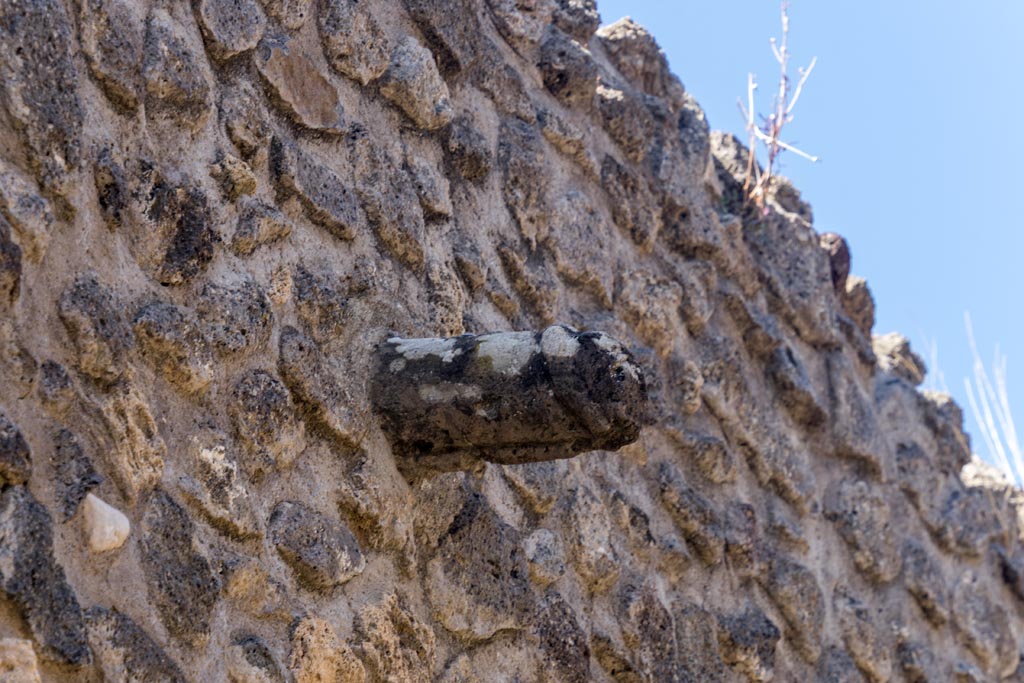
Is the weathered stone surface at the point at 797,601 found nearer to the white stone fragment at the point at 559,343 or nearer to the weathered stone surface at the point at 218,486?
the white stone fragment at the point at 559,343

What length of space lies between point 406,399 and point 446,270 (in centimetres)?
43

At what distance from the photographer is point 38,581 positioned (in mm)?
1753

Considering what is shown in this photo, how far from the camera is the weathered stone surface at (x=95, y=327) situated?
1939mm

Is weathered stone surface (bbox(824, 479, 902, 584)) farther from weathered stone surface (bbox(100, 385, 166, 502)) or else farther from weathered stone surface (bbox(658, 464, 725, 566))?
weathered stone surface (bbox(100, 385, 166, 502))

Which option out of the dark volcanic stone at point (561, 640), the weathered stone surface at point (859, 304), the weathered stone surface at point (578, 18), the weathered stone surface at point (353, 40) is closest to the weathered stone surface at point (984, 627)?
the weathered stone surface at point (859, 304)

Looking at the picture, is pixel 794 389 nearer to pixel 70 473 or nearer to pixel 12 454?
pixel 70 473

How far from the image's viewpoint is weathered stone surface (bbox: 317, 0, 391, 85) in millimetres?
2727

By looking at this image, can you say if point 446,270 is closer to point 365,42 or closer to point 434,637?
point 365,42

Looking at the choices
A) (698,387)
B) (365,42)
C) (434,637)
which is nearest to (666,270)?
(698,387)

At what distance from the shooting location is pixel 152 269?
2133mm

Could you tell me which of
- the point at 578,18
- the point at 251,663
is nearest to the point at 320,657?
the point at 251,663

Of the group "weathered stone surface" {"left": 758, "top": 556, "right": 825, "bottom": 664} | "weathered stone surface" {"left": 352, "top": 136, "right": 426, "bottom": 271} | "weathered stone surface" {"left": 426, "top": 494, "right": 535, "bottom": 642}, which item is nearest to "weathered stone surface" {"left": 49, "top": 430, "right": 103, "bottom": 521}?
"weathered stone surface" {"left": 426, "top": 494, "right": 535, "bottom": 642}

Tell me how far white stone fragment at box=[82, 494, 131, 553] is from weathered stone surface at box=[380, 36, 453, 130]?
3.99 ft

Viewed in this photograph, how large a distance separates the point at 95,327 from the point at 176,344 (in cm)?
16
